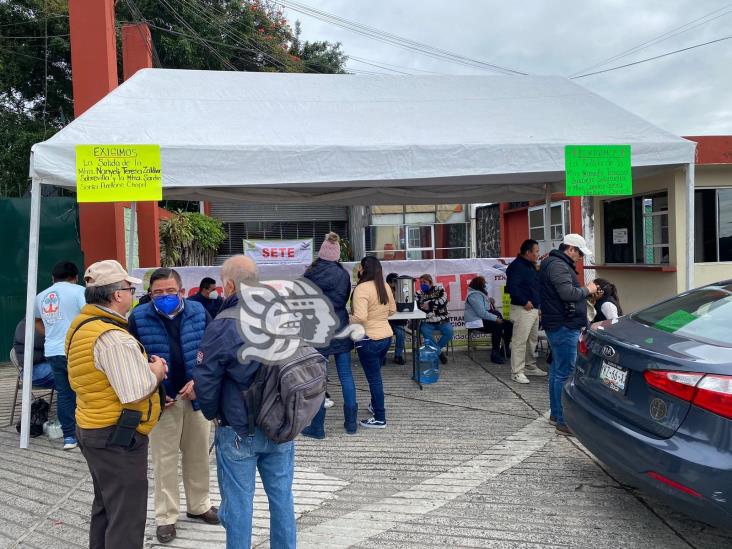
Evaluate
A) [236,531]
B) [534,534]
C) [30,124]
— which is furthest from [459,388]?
[30,124]

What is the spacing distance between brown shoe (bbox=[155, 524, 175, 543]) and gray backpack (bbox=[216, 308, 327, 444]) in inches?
53.5

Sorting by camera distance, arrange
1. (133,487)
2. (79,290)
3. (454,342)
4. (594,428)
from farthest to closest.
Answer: (454,342) → (79,290) → (594,428) → (133,487)

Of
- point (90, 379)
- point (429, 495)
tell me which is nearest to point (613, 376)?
point (429, 495)

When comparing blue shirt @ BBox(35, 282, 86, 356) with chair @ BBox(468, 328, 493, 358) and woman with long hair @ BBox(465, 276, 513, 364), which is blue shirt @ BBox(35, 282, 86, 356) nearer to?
woman with long hair @ BBox(465, 276, 513, 364)

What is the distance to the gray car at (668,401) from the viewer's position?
2717 millimetres

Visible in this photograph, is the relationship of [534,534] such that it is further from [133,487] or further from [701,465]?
[133,487]

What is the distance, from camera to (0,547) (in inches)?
133

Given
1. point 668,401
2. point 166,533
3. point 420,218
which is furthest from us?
point 420,218

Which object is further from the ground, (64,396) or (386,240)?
(386,240)

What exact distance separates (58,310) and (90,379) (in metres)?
2.83

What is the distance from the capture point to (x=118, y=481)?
105 inches

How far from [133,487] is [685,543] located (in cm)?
303

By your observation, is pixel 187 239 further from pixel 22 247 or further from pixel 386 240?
pixel 386 240

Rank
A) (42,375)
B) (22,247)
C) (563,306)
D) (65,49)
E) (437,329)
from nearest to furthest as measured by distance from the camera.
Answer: (563,306) < (42,375) < (437,329) < (22,247) < (65,49)
